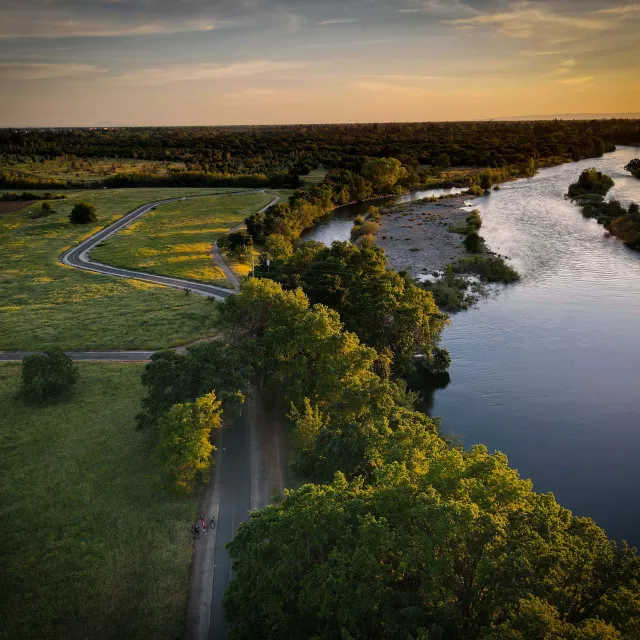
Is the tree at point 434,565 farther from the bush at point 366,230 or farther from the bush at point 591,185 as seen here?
the bush at point 591,185

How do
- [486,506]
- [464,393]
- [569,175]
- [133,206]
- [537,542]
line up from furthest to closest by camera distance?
[569,175] → [133,206] → [464,393] → [486,506] → [537,542]

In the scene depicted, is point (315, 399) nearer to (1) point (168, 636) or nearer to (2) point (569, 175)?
(1) point (168, 636)

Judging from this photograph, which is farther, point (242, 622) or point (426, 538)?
point (242, 622)

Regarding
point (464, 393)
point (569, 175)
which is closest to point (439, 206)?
point (569, 175)

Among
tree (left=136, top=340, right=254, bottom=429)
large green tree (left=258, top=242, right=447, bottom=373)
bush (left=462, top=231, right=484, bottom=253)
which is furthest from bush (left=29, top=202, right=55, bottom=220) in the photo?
tree (left=136, top=340, right=254, bottom=429)

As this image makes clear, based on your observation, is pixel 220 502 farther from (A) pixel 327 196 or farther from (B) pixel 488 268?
(A) pixel 327 196
